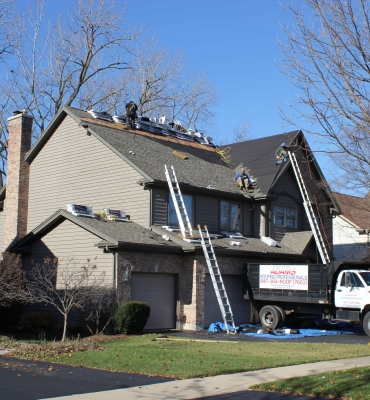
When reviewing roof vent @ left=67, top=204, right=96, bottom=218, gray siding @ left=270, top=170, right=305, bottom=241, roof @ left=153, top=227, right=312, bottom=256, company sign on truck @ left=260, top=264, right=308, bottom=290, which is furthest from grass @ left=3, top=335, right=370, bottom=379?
gray siding @ left=270, top=170, right=305, bottom=241

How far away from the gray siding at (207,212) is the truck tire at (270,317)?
14.7 feet

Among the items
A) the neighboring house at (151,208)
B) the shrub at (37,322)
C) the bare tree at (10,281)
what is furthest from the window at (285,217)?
Answer: the bare tree at (10,281)

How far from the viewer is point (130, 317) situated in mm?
19438

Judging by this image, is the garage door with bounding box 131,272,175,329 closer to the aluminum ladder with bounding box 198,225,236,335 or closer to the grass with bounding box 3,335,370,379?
the aluminum ladder with bounding box 198,225,236,335

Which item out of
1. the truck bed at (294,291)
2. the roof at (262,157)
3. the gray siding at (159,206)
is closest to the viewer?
the truck bed at (294,291)

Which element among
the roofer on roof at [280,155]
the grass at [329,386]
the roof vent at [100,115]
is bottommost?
the grass at [329,386]

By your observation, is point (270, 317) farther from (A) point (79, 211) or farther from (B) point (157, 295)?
(A) point (79, 211)

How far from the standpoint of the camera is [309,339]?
63.9 ft

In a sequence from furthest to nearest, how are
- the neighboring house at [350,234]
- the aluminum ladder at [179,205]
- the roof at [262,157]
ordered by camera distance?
the neighboring house at [350,234]
the roof at [262,157]
the aluminum ladder at [179,205]

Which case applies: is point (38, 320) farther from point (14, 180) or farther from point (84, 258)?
point (14, 180)

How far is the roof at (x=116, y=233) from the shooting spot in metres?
20.3

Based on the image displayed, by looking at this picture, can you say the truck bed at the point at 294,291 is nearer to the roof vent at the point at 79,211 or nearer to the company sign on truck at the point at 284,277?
the company sign on truck at the point at 284,277

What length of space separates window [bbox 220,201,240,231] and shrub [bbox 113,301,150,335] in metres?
7.30

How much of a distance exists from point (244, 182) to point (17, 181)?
10.7 metres
